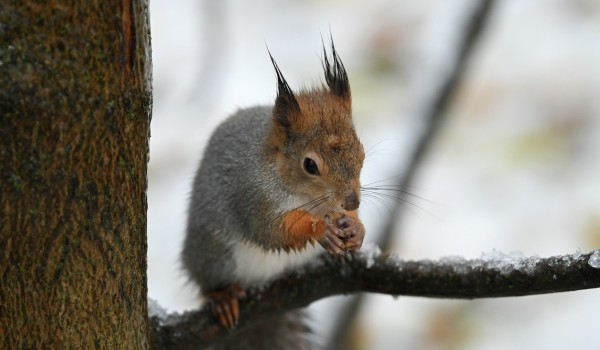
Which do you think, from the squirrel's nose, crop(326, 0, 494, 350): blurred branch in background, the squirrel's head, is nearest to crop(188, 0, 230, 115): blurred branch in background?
crop(326, 0, 494, 350): blurred branch in background

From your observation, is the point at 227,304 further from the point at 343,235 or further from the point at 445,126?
the point at 445,126

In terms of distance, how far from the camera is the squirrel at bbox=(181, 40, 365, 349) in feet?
5.80

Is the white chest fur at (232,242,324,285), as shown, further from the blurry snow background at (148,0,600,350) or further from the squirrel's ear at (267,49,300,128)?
the blurry snow background at (148,0,600,350)

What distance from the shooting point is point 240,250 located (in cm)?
202

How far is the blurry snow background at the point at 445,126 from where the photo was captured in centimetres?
339

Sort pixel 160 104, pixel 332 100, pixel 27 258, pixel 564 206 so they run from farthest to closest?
pixel 160 104 < pixel 564 206 < pixel 332 100 < pixel 27 258

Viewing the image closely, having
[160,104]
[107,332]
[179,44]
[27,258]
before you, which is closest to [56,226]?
[27,258]

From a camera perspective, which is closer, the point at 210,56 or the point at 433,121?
the point at 433,121

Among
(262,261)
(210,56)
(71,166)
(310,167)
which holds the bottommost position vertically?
(71,166)

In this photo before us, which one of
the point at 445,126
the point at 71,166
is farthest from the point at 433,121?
the point at 71,166

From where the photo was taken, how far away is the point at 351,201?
67.3 inches

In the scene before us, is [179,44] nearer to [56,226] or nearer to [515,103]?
[515,103]

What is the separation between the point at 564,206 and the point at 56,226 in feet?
9.27

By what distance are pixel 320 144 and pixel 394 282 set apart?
0.38m
